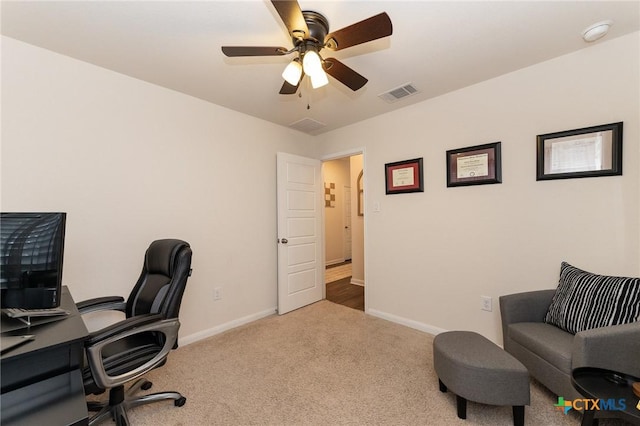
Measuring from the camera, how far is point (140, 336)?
68.1 inches

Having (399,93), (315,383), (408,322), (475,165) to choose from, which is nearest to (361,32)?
(399,93)

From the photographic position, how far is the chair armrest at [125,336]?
131 centimetres

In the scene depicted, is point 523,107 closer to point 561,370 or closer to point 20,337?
point 561,370

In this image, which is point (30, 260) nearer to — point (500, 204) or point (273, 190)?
point (273, 190)

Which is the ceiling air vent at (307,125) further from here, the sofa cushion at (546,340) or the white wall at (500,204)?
the sofa cushion at (546,340)

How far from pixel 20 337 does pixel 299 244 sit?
2770 millimetres

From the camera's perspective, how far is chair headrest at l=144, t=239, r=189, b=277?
1775 mm

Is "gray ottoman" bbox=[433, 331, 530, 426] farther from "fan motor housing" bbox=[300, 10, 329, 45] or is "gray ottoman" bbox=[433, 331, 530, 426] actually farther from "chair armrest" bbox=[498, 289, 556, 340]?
"fan motor housing" bbox=[300, 10, 329, 45]

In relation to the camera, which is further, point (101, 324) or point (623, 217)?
point (101, 324)

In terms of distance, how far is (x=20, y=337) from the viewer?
1.06m

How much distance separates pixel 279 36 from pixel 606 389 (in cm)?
268

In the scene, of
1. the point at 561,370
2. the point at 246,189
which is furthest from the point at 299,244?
the point at 561,370

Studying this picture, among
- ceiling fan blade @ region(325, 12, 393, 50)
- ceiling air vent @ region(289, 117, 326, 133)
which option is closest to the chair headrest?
ceiling fan blade @ region(325, 12, 393, 50)

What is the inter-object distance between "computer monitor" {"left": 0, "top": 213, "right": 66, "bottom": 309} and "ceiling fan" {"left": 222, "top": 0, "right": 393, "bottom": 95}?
131 centimetres
